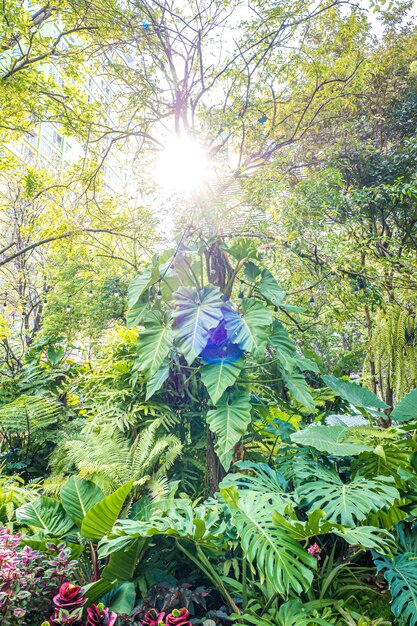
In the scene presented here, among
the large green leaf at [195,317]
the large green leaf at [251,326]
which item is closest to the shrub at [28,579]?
the large green leaf at [195,317]

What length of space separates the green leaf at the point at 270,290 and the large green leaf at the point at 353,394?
0.49m

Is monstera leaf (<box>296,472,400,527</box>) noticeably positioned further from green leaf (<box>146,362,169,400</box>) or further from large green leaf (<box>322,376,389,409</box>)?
green leaf (<box>146,362,169,400</box>)

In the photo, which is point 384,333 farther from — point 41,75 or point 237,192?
point 41,75

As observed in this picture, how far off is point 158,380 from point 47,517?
80 centimetres

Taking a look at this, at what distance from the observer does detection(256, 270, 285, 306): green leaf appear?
210 centimetres

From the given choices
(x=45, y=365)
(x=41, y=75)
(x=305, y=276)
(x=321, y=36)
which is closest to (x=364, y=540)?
(x=305, y=276)

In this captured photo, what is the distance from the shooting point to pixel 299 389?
2014mm

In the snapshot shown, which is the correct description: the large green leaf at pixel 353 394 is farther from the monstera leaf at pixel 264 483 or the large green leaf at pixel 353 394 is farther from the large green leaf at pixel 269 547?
the large green leaf at pixel 269 547

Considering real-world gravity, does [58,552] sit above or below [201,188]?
below

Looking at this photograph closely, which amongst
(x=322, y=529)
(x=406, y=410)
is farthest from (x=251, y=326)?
(x=322, y=529)

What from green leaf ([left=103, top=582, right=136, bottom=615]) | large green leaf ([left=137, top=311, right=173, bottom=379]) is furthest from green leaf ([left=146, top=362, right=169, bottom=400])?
green leaf ([left=103, top=582, right=136, bottom=615])

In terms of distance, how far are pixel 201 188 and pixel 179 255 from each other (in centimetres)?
76

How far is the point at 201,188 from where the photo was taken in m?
2.78

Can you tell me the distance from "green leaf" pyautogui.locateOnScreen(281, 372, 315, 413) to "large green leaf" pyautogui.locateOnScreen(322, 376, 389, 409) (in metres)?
0.12
